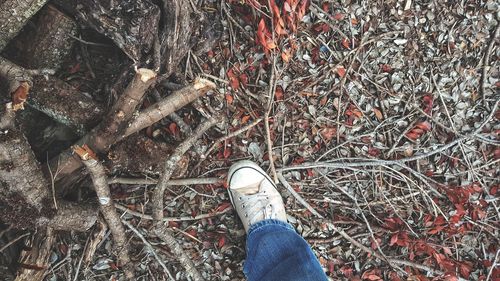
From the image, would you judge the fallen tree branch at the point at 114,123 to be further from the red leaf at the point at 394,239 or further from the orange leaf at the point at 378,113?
the red leaf at the point at 394,239

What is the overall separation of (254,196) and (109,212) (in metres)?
0.89

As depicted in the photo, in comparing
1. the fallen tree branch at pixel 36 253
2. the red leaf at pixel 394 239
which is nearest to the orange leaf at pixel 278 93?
the red leaf at pixel 394 239

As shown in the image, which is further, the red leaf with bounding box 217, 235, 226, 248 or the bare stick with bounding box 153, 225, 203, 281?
the red leaf with bounding box 217, 235, 226, 248

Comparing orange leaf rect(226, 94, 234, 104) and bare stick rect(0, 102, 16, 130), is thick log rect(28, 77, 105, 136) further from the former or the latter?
orange leaf rect(226, 94, 234, 104)

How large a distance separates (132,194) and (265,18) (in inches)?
54.5

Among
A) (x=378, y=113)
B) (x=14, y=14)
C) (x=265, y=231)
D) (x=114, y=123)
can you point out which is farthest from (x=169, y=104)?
(x=378, y=113)

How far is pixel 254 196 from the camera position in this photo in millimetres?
2727

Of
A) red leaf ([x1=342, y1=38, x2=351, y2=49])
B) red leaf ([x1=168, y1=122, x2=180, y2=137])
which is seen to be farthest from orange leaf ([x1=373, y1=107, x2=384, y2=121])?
red leaf ([x1=168, y1=122, x2=180, y2=137])

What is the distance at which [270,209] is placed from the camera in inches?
106

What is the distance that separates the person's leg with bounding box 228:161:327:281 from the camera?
2.44 meters

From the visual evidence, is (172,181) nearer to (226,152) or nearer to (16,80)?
(226,152)

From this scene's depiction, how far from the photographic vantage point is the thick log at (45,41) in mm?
2305

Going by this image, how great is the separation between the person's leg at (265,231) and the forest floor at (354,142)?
112mm

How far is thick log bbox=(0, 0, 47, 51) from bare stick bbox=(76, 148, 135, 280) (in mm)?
776
